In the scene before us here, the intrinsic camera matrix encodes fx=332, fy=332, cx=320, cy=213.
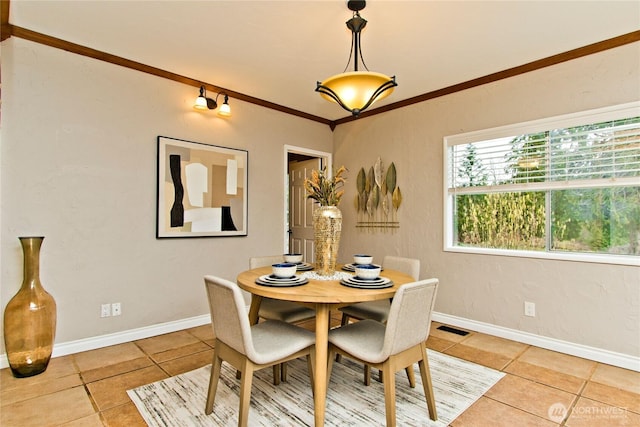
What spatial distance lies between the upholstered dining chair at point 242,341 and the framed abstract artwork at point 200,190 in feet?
5.74

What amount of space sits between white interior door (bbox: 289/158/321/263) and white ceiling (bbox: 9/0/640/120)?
6.22 feet

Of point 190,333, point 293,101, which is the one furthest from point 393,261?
point 293,101

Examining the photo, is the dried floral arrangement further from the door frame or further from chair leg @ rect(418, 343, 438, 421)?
the door frame

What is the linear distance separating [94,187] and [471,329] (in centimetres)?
381

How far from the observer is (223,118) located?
371 centimetres

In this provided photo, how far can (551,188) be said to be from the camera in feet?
9.75

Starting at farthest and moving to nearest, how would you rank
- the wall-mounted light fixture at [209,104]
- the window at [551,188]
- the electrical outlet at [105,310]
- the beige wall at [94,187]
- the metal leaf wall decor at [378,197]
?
the metal leaf wall decor at [378,197] < the wall-mounted light fixture at [209,104] < the electrical outlet at [105,310] < the window at [551,188] < the beige wall at [94,187]

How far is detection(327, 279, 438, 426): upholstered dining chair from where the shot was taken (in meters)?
1.64

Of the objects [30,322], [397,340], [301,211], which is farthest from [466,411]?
[301,211]

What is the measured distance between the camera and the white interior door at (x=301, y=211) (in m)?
4.96

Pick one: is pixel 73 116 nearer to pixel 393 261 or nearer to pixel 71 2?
pixel 71 2

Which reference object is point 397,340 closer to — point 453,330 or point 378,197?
point 453,330

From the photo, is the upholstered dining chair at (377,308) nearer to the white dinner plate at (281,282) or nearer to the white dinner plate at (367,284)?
the white dinner plate at (367,284)

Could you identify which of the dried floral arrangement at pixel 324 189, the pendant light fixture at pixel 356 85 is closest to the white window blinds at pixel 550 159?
the pendant light fixture at pixel 356 85
